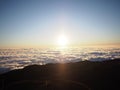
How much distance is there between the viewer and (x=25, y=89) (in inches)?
671

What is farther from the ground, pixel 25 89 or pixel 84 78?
pixel 25 89

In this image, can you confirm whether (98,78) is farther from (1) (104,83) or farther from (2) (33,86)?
(2) (33,86)

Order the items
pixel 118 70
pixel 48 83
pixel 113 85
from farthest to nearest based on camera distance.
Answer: pixel 118 70 → pixel 113 85 → pixel 48 83

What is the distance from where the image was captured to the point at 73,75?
51.4 metres

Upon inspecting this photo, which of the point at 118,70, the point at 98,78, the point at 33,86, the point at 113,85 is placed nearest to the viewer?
the point at 33,86

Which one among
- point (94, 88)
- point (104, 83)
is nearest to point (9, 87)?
point (94, 88)

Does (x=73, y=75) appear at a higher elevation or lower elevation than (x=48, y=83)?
lower

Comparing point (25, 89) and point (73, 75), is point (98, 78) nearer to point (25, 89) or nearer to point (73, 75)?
point (73, 75)

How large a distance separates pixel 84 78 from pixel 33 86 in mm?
31649

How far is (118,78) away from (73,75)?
42.9 ft

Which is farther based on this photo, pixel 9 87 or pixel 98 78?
pixel 98 78

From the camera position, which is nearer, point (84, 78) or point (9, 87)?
point (9, 87)

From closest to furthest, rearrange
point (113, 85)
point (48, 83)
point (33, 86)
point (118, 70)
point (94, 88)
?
1. point (48, 83)
2. point (33, 86)
3. point (94, 88)
4. point (113, 85)
5. point (118, 70)

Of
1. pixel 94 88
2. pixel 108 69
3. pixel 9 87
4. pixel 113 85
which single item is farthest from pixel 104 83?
pixel 9 87
